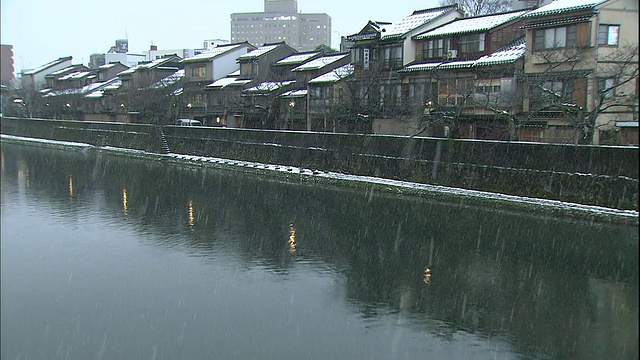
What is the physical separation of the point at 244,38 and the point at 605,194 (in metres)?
61.7

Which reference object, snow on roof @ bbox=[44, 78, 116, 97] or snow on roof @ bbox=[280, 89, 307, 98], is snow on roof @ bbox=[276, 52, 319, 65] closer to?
snow on roof @ bbox=[280, 89, 307, 98]

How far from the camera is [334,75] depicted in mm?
30562

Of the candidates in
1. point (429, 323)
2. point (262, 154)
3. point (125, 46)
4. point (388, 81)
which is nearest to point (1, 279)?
point (429, 323)

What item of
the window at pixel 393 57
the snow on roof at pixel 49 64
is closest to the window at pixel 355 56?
the window at pixel 393 57

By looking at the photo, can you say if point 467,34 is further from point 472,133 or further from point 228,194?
point 228,194

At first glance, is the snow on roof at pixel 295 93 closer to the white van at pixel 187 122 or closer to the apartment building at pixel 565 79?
the white van at pixel 187 122

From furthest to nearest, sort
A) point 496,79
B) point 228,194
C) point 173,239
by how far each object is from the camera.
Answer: point 496,79
point 228,194
point 173,239

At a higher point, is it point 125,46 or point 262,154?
point 125,46

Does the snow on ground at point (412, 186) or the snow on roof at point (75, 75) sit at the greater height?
the snow on roof at point (75, 75)

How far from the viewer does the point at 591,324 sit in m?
8.26

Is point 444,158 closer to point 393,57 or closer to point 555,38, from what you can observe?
point 555,38

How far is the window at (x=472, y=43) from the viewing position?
24969 millimetres

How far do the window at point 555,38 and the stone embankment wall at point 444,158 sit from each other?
9.77 feet

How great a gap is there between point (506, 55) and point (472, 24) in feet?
13.0
